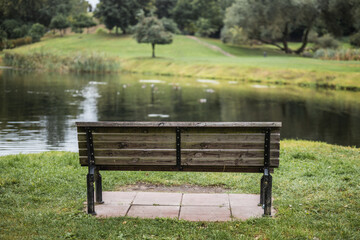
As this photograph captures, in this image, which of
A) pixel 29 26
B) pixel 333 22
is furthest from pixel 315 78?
pixel 29 26

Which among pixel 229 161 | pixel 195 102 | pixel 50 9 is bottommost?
pixel 195 102

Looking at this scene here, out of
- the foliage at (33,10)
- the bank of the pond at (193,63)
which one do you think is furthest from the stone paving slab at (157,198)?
the foliage at (33,10)

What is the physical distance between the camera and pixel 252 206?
576 centimetres

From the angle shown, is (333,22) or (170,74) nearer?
(170,74)

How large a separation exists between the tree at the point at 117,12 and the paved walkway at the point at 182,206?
3380 inches

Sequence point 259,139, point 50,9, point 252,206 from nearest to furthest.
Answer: point 259,139 → point 252,206 → point 50,9

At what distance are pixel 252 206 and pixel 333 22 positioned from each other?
221ft

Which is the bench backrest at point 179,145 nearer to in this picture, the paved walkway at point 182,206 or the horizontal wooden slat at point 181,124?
the horizontal wooden slat at point 181,124

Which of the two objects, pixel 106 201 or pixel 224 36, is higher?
pixel 224 36

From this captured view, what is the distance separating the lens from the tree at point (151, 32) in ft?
195

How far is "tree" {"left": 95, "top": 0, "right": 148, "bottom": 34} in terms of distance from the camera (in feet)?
289

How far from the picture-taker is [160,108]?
78.3 ft

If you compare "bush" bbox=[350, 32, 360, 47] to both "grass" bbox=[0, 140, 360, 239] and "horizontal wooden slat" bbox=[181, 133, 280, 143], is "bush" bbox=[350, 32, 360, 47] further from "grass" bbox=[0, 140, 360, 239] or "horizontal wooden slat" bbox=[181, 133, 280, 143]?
"horizontal wooden slat" bbox=[181, 133, 280, 143]

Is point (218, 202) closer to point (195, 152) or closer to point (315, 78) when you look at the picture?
point (195, 152)
